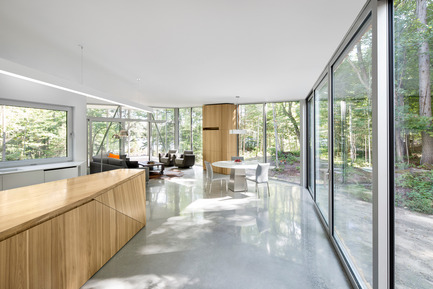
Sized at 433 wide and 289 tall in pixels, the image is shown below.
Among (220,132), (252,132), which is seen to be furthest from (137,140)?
(252,132)

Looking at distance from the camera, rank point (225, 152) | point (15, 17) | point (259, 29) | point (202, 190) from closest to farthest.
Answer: point (15, 17) < point (259, 29) < point (202, 190) < point (225, 152)

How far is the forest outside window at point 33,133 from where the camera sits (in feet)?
15.3

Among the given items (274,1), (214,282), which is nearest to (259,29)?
(274,1)

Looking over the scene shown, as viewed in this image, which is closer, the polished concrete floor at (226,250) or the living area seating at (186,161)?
the polished concrete floor at (226,250)

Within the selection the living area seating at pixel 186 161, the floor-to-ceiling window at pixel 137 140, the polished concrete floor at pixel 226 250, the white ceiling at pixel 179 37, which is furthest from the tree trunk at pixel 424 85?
the floor-to-ceiling window at pixel 137 140

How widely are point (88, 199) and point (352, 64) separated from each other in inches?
126

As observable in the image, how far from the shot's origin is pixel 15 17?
7.80 feet

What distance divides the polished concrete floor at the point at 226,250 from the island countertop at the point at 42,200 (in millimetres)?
892

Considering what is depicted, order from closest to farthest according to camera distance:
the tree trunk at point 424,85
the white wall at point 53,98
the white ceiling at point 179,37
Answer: the tree trunk at point 424,85, the white ceiling at point 179,37, the white wall at point 53,98

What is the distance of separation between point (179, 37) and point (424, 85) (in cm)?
257

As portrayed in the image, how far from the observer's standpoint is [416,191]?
1.26 m

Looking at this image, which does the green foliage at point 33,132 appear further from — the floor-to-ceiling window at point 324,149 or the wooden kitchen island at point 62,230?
the floor-to-ceiling window at point 324,149

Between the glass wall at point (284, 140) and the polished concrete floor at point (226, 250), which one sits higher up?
the glass wall at point (284, 140)

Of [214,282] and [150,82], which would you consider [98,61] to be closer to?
[150,82]
